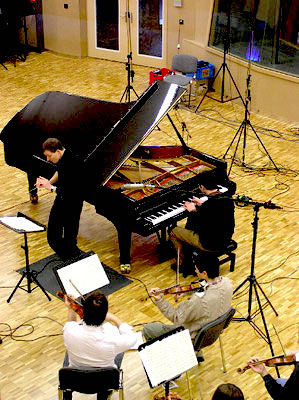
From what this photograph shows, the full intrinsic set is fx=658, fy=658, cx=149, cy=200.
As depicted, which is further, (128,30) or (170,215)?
(128,30)

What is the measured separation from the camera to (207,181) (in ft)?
21.4

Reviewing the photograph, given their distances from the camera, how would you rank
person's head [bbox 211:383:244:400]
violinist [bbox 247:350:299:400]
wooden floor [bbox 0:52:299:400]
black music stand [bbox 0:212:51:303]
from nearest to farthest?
person's head [bbox 211:383:244:400]
violinist [bbox 247:350:299:400]
wooden floor [bbox 0:52:299:400]
black music stand [bbox 0:212:51:303]

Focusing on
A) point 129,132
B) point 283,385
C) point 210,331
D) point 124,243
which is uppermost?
point 129,132

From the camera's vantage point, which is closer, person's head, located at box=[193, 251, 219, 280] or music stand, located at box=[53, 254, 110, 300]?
person's head, located at box=[193, 251, 219, 280]

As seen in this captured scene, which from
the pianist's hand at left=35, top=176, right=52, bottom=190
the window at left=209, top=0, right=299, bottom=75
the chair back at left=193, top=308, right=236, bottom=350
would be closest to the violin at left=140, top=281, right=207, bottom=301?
the chair back at left=193, top=308, right=236, bottom=350

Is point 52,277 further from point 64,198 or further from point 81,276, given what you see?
point 81,276

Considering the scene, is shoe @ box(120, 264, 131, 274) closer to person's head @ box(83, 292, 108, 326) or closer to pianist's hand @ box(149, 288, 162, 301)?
pianist's hand @ box(149, 288, 162, 301)

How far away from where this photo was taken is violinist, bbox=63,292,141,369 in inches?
172

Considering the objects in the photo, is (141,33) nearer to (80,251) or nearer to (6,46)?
(6,46)

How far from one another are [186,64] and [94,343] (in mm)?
8311

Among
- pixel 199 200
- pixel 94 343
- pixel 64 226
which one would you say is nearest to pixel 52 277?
pixel 64 226

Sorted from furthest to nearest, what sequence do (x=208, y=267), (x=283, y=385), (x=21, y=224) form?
(x=21, y=224), (x=208, y=267), (x=283, y=385)

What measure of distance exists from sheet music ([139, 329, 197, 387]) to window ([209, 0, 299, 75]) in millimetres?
7132

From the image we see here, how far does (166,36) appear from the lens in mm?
13625
